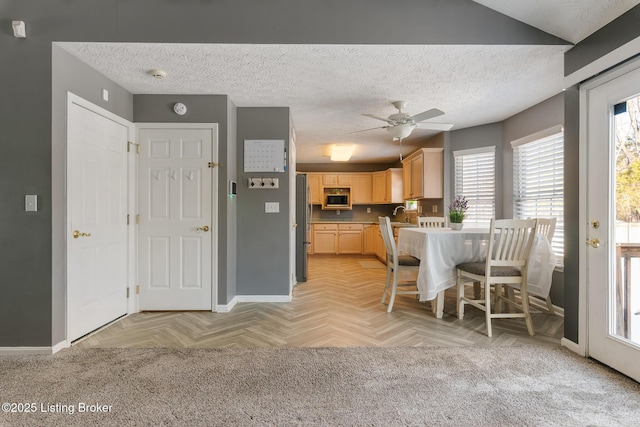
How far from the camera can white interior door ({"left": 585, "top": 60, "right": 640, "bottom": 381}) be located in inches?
76.9

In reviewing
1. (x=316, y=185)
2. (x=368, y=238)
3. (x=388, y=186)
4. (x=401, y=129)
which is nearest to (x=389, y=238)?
(x=401, y=129)

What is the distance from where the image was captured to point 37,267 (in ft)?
7.41

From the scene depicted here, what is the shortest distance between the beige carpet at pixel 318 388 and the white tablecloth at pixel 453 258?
0.77 meters

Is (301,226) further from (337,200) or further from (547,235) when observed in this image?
(337,200)

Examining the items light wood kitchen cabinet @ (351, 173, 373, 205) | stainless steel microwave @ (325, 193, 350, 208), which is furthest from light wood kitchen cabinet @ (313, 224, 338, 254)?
light wood kitchen cabinet @ (351, 173, 373, 205)

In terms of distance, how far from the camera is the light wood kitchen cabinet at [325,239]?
7.47 m

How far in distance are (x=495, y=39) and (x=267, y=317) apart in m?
3.19

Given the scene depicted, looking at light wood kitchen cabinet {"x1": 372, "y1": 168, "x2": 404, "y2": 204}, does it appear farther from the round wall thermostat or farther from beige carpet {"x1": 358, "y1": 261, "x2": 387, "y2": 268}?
the round wall thermostat

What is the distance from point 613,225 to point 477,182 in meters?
2.67

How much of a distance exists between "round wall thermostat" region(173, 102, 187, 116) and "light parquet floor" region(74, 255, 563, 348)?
2170 mm

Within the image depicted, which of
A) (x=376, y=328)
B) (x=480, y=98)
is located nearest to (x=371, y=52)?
(x=480, y=98)

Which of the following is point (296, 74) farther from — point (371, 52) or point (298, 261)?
point (298, 261)

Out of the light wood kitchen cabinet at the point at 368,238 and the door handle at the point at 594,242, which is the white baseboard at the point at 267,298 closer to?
the door handle at the point at 594,242

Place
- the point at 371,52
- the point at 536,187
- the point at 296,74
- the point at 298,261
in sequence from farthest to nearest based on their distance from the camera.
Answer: the point at 298,261 < the point at 536,187 < the point at 296,74 < the point at 371,52
